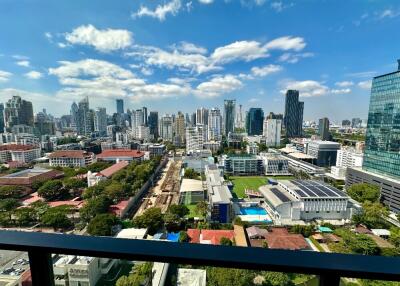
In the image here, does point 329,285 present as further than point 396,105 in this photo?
No

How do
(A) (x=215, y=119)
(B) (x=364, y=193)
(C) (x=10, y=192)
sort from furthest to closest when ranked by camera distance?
1. (A) (x=215, y=119)
2. (B) (x=364, y=193)
3. (C) (x=10, y=192)

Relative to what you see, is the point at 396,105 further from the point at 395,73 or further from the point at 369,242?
the point at 369,242

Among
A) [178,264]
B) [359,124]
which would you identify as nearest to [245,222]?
[178,264]

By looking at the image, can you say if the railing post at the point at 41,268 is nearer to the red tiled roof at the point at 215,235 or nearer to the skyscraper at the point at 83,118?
the red tiled roof at the point at 215,235

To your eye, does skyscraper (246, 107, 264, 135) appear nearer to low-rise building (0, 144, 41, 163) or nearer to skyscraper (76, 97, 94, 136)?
skyscraper (76, 97, 94, 136)

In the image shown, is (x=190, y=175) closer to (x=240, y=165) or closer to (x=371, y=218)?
(x=240, y=165)

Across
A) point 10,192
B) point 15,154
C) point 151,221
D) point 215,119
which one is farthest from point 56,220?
point 215,119
